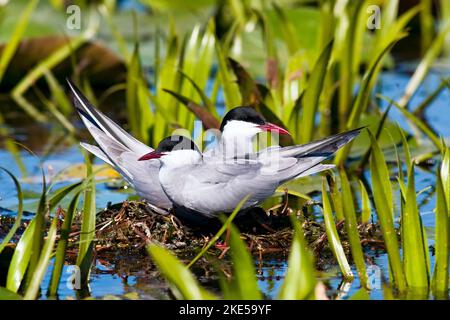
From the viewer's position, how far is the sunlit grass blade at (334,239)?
4.50 meters

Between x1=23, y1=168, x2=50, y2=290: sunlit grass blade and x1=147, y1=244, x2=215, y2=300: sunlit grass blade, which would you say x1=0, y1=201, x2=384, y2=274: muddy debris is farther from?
x1=147, y1=244, x2=215, y2=300: sunlit grass blade

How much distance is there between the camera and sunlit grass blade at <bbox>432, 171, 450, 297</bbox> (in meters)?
4.13

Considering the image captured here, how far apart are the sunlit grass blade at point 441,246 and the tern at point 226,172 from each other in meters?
0.94

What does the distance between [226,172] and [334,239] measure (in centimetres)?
76

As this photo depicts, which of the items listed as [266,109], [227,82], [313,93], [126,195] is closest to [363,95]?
[313,93]

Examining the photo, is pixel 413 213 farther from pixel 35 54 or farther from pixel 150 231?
pixel 35 54

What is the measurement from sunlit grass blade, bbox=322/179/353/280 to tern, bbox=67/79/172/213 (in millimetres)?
1022

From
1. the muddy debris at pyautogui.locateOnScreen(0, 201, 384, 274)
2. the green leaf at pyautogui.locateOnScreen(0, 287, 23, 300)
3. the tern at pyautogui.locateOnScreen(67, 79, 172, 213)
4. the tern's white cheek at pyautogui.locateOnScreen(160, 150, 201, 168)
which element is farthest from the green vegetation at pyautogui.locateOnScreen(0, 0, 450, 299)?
the tern's white cheek at pyautogui.locateOnScreen(160, 150, 201, 168)

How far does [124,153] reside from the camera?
5375 mm

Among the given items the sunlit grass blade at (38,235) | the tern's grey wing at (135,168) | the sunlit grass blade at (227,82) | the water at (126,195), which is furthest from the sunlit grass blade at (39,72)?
the sunlit grass blade at (38,235)

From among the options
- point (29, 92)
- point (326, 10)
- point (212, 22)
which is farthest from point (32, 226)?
point (29, 92)

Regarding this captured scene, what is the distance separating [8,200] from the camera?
6367mm

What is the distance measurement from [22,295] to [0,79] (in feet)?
17.9

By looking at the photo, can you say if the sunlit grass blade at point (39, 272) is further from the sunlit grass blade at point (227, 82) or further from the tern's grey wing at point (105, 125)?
the sunlit grass blade at point (227, 82)
